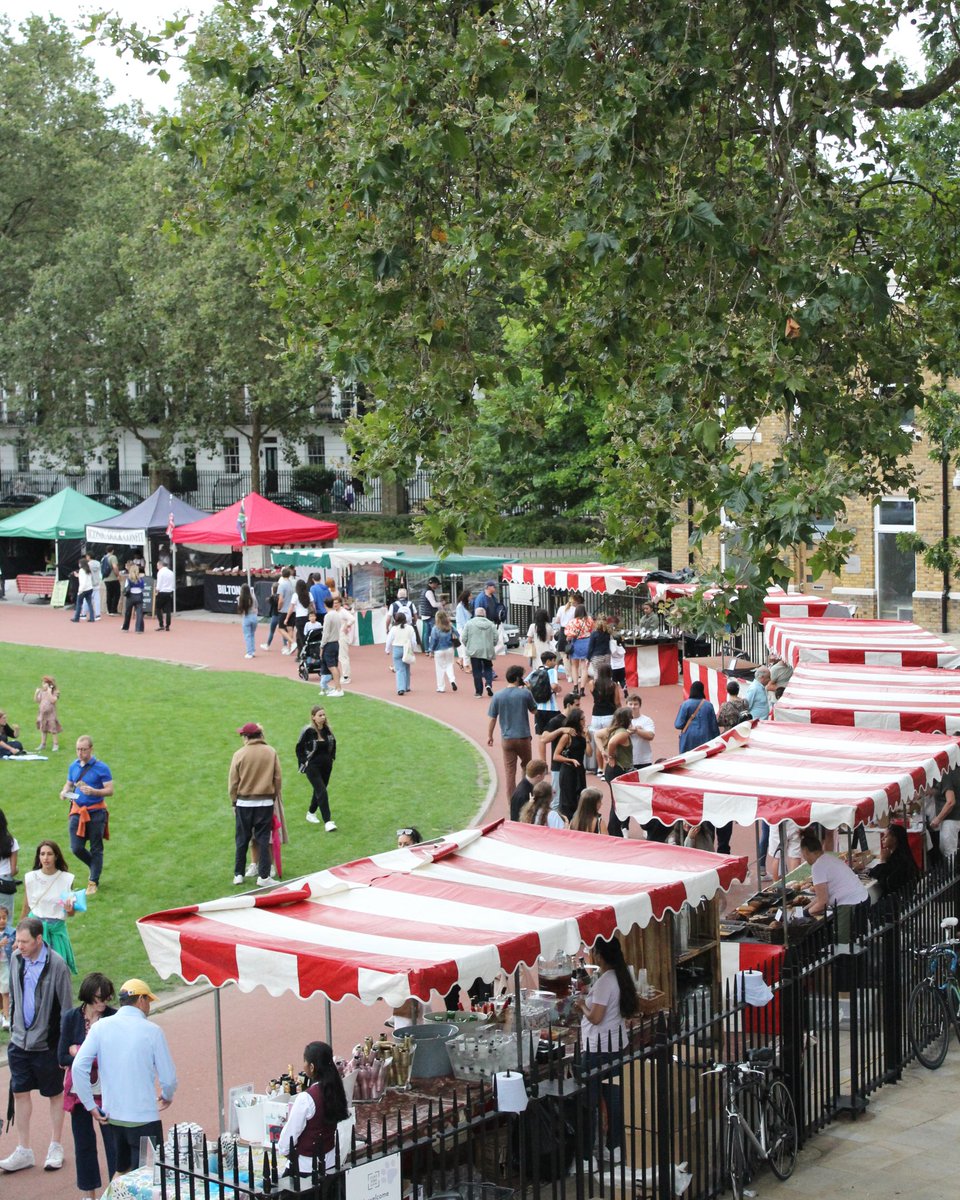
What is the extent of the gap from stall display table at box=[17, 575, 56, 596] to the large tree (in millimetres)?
28738

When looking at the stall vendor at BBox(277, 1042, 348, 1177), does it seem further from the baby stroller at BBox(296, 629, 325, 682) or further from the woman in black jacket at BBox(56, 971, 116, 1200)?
the baby stroller at BBox(296, 629, 325, 682)

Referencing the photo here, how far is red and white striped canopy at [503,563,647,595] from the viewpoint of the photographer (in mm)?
28312

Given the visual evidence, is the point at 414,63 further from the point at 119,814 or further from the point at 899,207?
the point at 119,814

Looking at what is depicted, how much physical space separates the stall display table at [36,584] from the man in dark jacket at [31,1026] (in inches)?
1284

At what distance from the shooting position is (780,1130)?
9.00 meters

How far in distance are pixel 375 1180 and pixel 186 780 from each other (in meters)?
13.1

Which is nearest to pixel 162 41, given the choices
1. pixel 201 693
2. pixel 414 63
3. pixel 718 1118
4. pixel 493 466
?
pixel 414 63

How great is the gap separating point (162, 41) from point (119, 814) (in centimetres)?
889

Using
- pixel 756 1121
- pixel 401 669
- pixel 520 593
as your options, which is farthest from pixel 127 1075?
pixel 520 593

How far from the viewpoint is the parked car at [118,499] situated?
5797 centimetres

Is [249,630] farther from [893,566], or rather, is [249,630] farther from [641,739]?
[641,739]

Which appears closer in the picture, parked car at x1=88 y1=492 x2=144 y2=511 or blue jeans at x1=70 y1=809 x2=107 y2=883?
blue jeans at x1=70 y1=809 x2=107 y2=883

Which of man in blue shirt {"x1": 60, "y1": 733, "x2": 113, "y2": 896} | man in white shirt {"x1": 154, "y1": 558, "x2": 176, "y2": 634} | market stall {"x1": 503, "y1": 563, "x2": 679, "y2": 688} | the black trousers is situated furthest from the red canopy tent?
man in blue shirt {"x1": 60, "y1": 733, "x2": 113, "y2": 896}

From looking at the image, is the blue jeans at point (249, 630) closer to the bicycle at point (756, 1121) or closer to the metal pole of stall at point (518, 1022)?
the bicycle at point (756, 1121)
